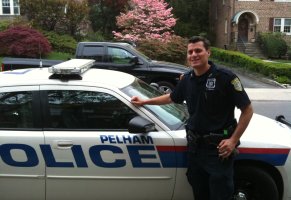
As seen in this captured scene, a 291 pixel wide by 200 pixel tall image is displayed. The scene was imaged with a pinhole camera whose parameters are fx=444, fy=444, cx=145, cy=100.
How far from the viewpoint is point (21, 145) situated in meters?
3.99

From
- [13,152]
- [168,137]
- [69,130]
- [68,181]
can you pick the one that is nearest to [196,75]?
[168,137]

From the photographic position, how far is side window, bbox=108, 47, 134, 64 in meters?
12.4

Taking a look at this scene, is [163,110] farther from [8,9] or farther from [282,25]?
[282,25]

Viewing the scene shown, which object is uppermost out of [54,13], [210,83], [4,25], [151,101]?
[54,13]

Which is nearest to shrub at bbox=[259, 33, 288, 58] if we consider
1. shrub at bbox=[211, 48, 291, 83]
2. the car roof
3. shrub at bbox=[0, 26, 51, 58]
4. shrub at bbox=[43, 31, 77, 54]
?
shrub at bbox=[211, 48, 291, 83]

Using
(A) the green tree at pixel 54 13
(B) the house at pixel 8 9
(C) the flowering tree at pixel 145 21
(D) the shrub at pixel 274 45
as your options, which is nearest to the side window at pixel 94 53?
(C) the flowering tree at pixel 145 21

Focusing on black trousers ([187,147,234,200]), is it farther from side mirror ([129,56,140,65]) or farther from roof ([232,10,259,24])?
roof ([232,10,259,24])

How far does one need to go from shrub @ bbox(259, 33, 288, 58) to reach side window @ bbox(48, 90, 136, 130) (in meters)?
29.5

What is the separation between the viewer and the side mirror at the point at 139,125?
3.84 metres

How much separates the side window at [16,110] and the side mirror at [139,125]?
93 cm

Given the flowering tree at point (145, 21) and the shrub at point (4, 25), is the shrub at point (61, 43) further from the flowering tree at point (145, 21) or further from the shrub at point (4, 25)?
the flowering tree at point (145, 21)

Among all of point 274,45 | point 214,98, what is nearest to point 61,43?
point 274,45

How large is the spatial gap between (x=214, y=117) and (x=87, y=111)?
1.21 meters

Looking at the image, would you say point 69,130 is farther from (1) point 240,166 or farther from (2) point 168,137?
(1) point 240,166
